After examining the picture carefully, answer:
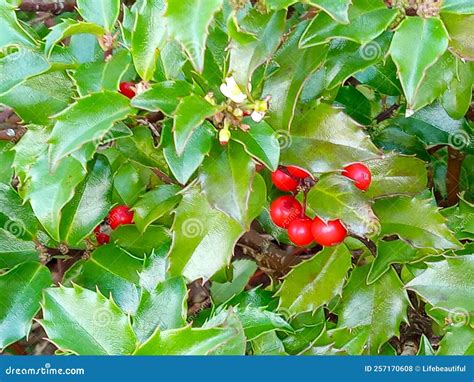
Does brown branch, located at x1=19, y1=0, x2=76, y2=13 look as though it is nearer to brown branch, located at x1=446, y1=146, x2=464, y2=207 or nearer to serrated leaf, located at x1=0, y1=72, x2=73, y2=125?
serrated leaf, located at x1=0, y1=72, x2=73, y2=125

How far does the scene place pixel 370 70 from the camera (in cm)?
118

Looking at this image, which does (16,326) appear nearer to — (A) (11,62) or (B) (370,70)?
(A) (11,62)

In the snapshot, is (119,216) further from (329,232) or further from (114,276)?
(329,232)

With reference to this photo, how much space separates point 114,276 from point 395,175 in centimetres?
48

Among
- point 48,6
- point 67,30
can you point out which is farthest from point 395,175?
point 48,6

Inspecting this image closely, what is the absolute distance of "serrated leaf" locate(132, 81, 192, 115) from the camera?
0.84m

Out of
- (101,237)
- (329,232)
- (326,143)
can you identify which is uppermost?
(326,143)

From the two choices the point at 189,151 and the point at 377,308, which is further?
the point at 377,308

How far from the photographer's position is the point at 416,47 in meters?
0.83

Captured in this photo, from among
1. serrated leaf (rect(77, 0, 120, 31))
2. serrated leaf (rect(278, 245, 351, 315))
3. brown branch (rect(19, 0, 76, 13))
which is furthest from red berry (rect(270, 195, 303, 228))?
brown branch (rect(19, 0, 76, 13))

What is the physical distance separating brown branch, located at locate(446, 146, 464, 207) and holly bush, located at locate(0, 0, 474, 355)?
0.16 ft

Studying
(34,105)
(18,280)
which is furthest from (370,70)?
(18,280)

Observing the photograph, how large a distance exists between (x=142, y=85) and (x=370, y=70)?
18.1 inches

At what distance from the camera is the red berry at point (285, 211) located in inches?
39.0
